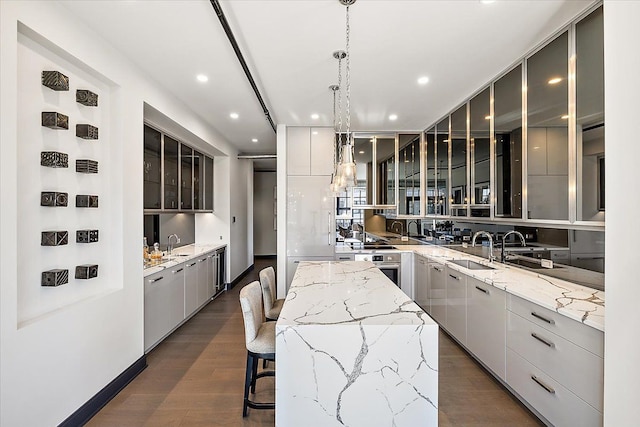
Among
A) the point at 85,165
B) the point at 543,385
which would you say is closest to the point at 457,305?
the point at 543,385

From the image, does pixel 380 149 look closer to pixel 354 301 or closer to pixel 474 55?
pixel 474 55

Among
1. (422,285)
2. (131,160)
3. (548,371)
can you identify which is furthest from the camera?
(422,285)

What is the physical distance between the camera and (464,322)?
3.22 metres

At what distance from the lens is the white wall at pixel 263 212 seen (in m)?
9.89

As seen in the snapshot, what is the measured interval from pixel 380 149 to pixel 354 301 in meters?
3.73

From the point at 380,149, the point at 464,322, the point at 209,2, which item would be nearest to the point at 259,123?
the point at 380,149

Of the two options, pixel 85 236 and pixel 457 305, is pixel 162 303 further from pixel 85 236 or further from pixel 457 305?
pixel 457 305

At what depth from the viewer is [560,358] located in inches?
76.6

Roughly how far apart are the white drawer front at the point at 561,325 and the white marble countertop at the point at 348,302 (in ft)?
2.63

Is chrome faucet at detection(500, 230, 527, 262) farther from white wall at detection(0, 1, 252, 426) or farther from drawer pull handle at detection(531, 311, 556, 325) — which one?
white wall at detection(0, 1, 252, 426)

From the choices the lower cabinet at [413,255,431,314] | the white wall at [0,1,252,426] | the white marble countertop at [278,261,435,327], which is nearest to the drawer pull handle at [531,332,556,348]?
the white marble countertop at [278,261,435,327]

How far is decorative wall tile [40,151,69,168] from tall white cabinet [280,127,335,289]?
10.2 feet

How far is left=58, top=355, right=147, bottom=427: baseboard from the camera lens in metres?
2.19
